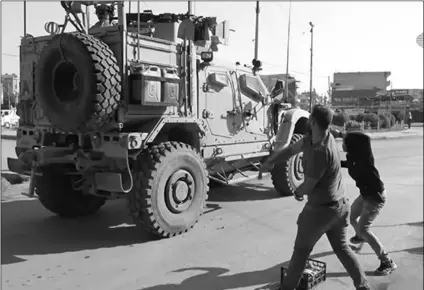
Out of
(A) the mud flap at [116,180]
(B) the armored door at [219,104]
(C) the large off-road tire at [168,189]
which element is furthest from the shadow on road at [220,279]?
(B) the armored door at [219,104]

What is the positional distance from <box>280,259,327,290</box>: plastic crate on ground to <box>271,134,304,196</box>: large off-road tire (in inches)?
145

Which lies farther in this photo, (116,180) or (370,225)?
(116,180)

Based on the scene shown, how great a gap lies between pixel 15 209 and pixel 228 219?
12.2 feet

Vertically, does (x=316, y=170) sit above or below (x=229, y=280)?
above

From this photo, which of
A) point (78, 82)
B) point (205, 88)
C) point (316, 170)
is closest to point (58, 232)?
point (78, 82)

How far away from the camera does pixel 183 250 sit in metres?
5.19

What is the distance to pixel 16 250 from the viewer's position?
5238 millimetres

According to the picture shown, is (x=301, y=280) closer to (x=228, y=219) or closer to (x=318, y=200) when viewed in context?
(x=318, y=200)

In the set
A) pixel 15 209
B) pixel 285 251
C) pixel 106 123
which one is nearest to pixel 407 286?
pixel 285 251

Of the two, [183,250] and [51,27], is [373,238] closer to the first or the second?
[183,250]

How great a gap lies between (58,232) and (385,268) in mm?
4276

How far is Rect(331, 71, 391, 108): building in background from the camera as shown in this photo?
13.2 meters

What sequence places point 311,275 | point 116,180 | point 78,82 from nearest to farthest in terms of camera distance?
point 311,275 → point 116,180 → point 78,82

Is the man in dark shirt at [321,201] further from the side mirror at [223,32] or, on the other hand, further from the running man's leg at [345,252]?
the side mirror at [223,32]
